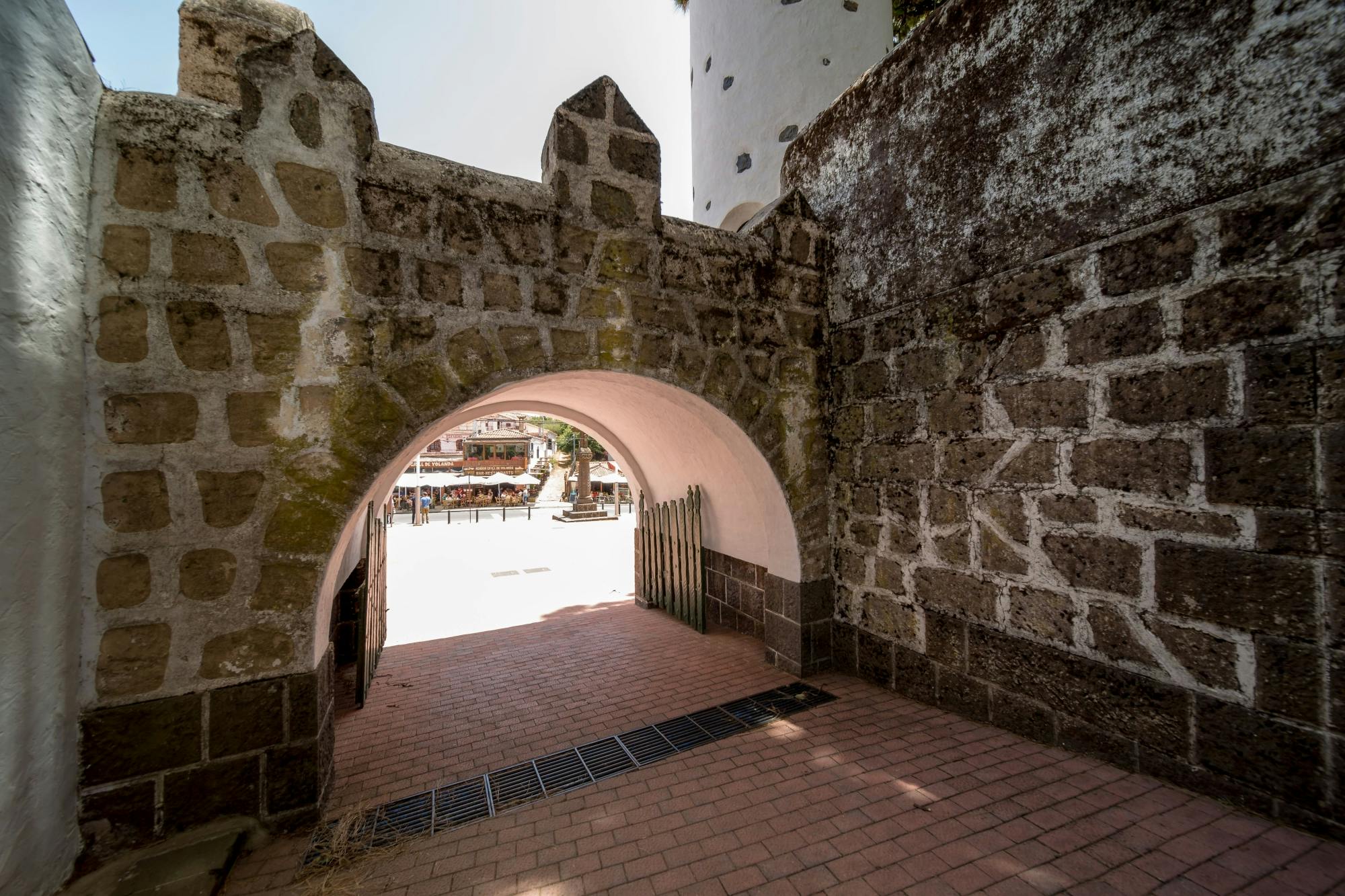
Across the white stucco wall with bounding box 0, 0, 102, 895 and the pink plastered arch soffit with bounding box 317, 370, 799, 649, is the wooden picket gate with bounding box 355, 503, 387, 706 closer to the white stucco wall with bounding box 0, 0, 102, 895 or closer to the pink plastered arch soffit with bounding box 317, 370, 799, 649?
the pink plastered arch soffit with bounding box 317, 370, 799, 649

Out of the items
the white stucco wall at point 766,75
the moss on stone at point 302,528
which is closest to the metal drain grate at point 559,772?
the moss on stone at point 302,528

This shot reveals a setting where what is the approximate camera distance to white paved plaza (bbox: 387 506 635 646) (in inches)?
241

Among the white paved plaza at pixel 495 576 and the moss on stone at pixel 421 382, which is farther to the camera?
the white paved plaza at pixel 495 576

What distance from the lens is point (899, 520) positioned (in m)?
3.63

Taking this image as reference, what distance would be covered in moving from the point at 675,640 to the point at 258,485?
12.1 ft

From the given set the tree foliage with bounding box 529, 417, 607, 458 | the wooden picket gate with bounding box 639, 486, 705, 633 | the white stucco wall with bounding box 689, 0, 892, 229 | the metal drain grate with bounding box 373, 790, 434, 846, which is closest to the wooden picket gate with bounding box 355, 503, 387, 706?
the metal drain grate with bounding box 373, 790, 434, 846

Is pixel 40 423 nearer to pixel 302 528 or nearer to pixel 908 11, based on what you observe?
pixel 302 528

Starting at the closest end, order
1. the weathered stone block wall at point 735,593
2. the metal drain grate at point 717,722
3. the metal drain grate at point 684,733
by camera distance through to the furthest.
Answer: the metal drain grate at point 684,733 → the metal drain grate at point 717,722 → the weathered stone block wall at point 735,593

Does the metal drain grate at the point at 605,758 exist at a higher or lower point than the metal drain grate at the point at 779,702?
lower

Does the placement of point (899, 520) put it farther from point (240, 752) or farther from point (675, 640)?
point (240, 752)

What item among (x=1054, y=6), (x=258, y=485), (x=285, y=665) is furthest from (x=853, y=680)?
(x=1054, y=6)

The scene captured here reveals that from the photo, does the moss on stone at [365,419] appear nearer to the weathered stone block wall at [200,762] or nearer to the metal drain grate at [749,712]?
the weathered stone block wall at [200,762]

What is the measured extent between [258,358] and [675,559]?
4.24 metres

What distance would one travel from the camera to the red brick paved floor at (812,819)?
6.77 feet
